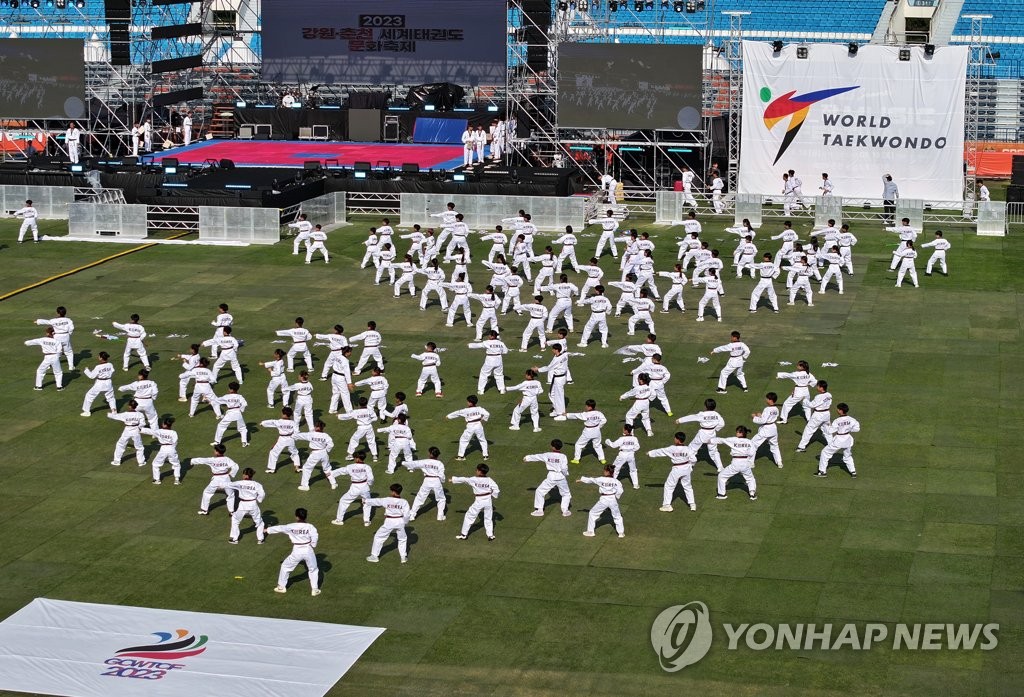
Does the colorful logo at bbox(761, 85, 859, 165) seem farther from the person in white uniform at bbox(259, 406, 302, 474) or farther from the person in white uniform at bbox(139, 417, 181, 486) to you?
the person in white uniform at bbox(139, 417, 181, 486)

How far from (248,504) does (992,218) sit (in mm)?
33427

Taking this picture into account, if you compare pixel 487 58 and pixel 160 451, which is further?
pixel 487 58

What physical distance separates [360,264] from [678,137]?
19481mm

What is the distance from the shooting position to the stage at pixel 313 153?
211 feet

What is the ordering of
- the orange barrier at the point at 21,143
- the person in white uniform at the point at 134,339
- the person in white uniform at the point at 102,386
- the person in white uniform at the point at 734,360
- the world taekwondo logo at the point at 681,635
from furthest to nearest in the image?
the orange barrier at the point at 21,143, the person in white uniform at the point at 134,339, the person in white uniform at the point at 734,360, the person in white uniform at the point at 102,386, the world taekwondo logo at the point at 681,635

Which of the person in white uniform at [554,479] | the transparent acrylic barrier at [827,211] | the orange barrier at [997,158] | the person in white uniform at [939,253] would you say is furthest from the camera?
the orange barrier at [997,158]

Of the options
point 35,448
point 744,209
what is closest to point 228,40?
point 744,209

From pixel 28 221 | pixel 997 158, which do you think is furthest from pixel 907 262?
pixel 997 158

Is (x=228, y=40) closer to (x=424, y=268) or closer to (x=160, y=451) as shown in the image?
(x=424, y=268)

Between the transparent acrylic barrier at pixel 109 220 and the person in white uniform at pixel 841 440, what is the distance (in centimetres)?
2870

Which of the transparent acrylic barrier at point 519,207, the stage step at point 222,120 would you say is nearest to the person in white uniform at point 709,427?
the transparent acrylic barrier at point 519,207

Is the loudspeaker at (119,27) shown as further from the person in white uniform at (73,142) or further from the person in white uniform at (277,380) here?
the person in white uniform at (277,380)

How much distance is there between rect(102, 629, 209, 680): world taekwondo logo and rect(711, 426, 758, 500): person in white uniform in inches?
394

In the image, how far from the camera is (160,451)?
28.7 metres
